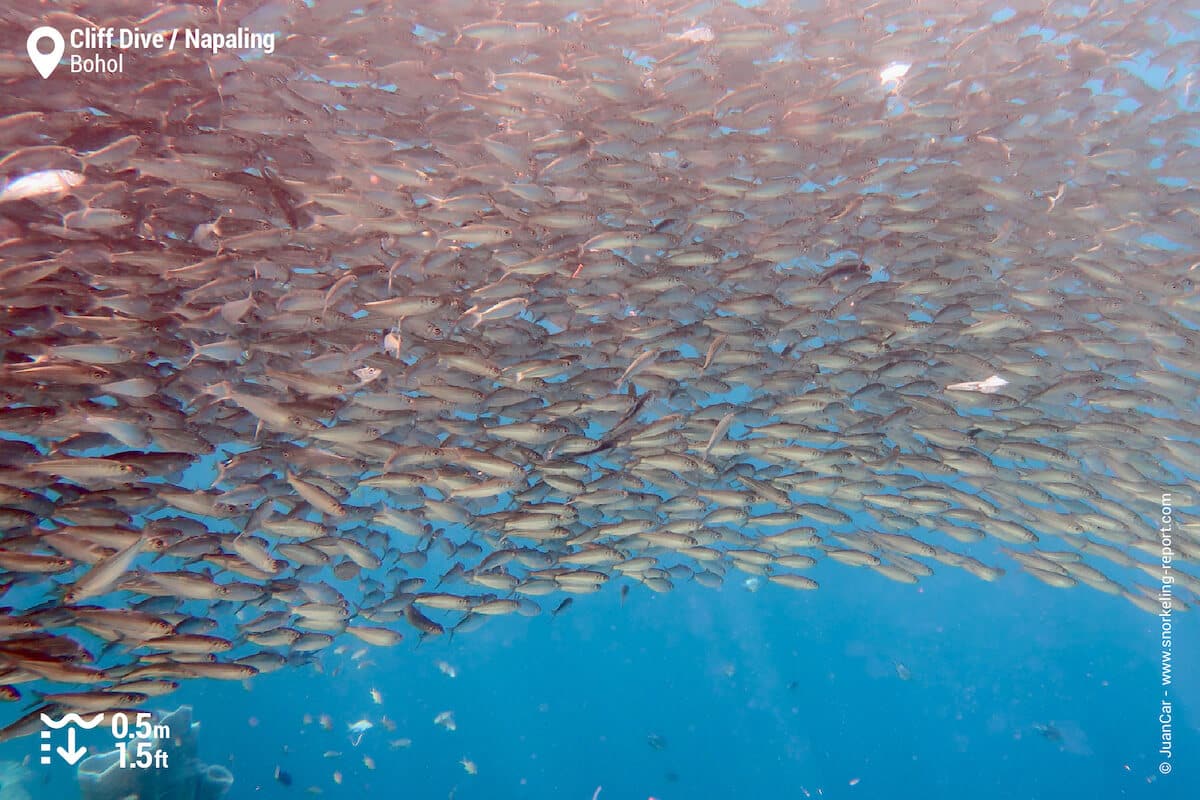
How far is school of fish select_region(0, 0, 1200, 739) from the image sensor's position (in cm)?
473

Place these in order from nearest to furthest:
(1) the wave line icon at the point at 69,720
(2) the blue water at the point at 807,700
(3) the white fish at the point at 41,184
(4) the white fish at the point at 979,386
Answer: (3) the white fish at the point at 41,184 < (1) the wave line icon at the point at 69,720 < (4) the white fish at the point at 979,386 < (2) the blue water at the point at 807,700

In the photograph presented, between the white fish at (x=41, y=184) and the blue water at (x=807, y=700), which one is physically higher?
the white fish at (x=41, y=184)

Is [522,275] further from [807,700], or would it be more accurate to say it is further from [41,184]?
[807,700]

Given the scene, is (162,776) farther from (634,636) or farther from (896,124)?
(634,636)

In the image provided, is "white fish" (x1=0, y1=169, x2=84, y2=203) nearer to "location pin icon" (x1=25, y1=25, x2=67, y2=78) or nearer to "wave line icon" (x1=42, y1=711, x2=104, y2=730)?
"location pin icon" (x1=25, y1=25, x2=67, y2=78)

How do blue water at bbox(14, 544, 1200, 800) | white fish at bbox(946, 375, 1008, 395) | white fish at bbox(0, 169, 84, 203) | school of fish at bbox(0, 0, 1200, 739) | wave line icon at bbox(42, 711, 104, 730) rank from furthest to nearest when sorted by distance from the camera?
blue water at bbox(14, 544, 1200, 800) → white fish at bbox(946, 375, 1008, 395) → wave line icon at bbox(42, 711, 104, 730) → school of fish at bbox(0, 0, 1200, 739) → white fish at bbox(0, 169, 84, 203)

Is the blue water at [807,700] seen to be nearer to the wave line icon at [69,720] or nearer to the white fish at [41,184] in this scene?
the wave line icon at [69,720]

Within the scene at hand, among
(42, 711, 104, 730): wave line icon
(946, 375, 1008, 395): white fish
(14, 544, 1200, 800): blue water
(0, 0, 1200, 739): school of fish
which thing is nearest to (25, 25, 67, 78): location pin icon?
→ (0, 0, 1200, 739): school of fish

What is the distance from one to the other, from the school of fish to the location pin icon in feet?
0.27

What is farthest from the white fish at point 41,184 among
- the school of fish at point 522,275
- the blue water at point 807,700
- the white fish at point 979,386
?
the blue water at point 807,700

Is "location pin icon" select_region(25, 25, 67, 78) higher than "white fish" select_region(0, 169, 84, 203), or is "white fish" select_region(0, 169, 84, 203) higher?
"location pin icon" select_region(25, 25, 67, 78)

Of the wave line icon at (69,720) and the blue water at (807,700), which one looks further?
the blue water at (807,700)

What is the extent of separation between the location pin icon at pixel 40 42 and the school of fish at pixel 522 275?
8 cm

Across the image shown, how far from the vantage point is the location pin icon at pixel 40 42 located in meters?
4.45
